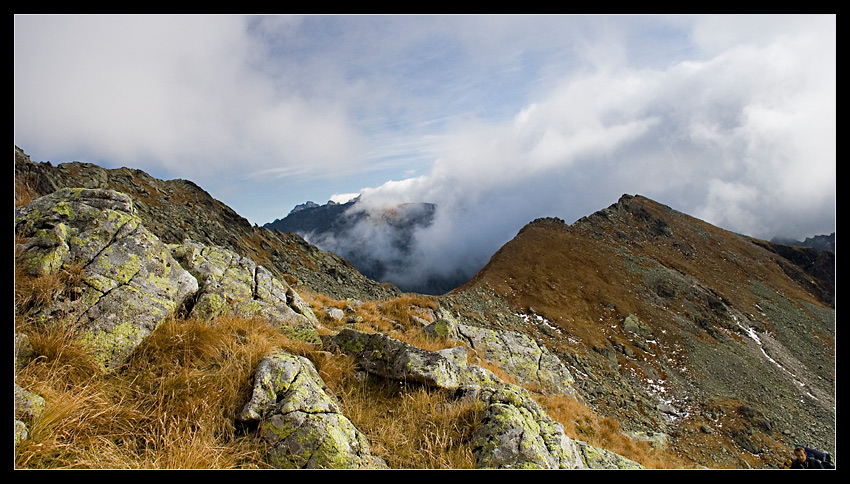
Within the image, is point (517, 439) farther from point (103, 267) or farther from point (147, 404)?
point (103, 267)

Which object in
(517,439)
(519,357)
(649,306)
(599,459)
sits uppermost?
(517,439)

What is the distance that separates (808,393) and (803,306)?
31298 mm

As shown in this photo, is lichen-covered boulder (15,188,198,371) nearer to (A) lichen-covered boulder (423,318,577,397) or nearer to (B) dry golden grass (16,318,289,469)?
(B) dry golden grass (16,318,289,469)

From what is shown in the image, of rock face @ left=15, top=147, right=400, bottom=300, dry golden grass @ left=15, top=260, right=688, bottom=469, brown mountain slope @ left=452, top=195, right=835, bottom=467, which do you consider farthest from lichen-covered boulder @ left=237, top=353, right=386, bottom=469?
rock face @ left=15, top=147, right=400, bottom=300

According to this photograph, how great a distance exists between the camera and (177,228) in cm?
4412

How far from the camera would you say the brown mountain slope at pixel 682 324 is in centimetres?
2503

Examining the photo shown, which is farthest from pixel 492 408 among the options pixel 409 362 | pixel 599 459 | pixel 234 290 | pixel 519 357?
pixel 519 357

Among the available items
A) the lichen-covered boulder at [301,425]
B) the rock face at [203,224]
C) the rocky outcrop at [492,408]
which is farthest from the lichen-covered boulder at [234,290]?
the rock face at [203,224]

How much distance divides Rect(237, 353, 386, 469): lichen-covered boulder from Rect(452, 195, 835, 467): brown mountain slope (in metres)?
22.0

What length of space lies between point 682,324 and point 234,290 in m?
48.8

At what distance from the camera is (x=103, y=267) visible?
19.7ft

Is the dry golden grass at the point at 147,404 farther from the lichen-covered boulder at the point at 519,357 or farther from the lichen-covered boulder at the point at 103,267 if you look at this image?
the lichen-covered boulder at the point at 519,357
